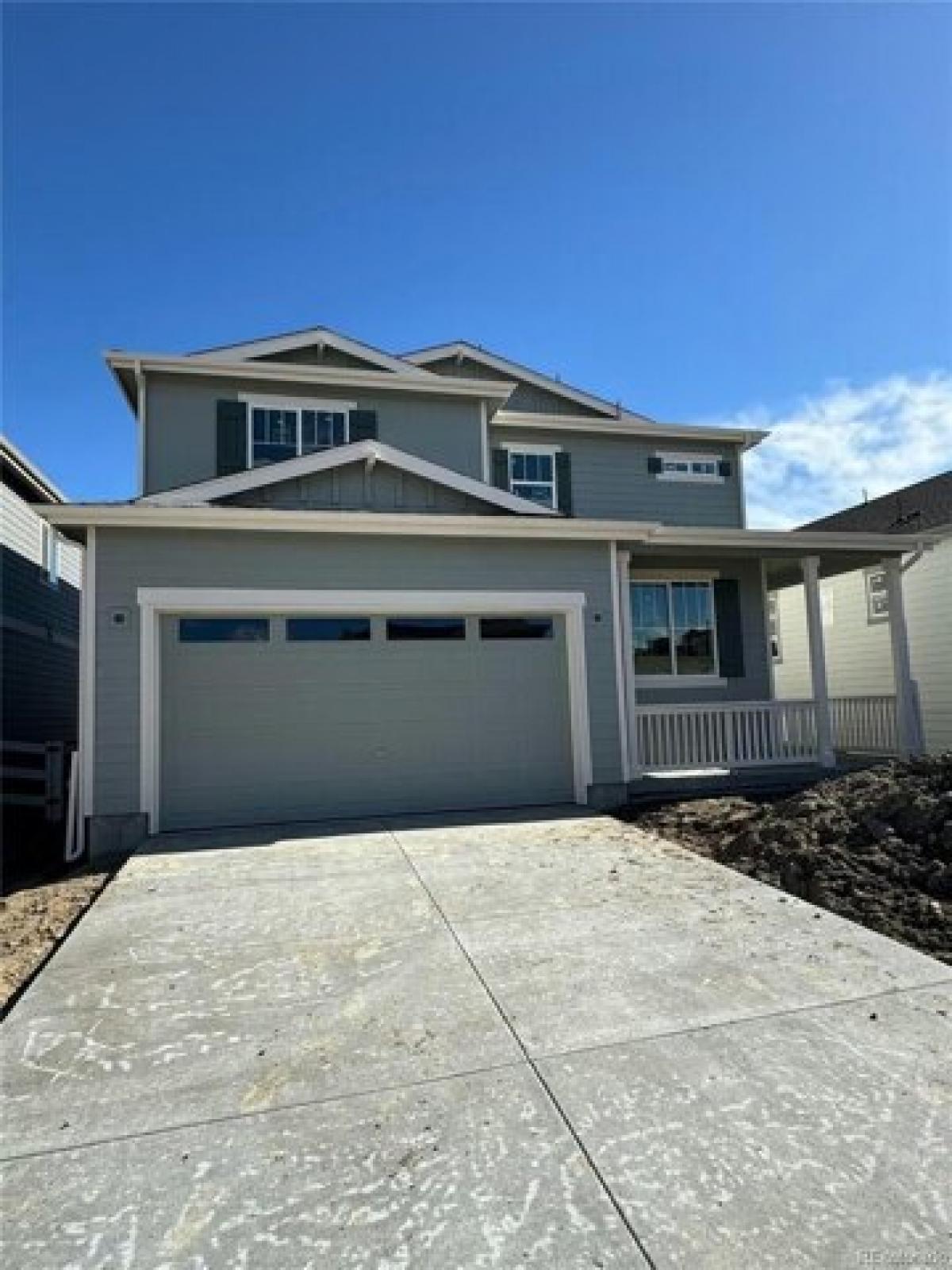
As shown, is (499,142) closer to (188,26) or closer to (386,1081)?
(188,26)

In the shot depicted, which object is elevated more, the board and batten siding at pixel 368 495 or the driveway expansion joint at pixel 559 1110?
the board and batten siding at pixel 368 495

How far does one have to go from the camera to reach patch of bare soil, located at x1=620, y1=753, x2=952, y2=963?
4711 millimetres

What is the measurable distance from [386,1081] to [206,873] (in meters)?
3.85

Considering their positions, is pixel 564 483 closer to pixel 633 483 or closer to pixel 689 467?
pixel 633 483

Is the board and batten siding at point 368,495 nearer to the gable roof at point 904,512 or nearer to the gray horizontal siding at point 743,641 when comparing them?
the gray horizontal siding at point 743,641

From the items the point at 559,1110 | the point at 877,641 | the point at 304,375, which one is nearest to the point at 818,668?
the point at 877,641

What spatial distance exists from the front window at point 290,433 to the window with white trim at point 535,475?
120 inches

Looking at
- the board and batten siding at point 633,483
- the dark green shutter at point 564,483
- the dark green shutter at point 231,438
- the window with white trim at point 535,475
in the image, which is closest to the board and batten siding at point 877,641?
the board and batten siding at point 633,483

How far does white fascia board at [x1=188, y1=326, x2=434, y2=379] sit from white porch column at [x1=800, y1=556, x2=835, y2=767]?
6.75 m

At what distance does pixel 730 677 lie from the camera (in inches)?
461

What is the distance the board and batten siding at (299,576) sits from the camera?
752 cm

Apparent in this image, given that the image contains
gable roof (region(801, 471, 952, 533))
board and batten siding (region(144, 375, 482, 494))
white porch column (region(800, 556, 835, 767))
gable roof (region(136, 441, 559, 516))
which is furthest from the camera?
gable roof (region(801, 471, 952, 533))

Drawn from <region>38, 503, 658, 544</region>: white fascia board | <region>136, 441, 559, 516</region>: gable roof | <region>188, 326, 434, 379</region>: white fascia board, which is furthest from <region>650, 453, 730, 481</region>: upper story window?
<region>188, 326, 434, 379</region>: white fascia board

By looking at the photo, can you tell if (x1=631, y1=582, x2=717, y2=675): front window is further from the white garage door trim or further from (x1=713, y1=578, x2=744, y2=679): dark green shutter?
the white garage door trim
